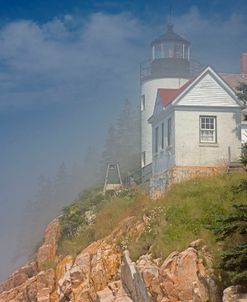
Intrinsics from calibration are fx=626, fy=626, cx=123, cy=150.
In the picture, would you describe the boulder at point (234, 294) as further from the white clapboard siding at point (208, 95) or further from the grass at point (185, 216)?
the white clapboard siding at point (208, 95)

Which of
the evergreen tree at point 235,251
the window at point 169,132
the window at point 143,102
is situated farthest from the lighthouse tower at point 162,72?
the evergreen tree at point 235,251

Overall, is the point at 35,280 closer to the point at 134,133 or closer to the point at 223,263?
the point at 223,263

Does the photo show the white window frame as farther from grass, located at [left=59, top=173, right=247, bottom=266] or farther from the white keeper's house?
grass, located at [left=59, top=173, right=247, bottom=266]

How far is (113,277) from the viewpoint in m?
21.5

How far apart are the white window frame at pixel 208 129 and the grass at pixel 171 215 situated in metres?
3.41

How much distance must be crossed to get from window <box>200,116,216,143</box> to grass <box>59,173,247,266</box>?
342cm

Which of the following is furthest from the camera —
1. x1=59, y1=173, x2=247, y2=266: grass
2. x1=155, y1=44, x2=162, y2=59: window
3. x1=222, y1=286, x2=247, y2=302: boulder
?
x1=155, y1=44, x2=162, y2=59: window

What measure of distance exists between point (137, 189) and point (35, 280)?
276 inches

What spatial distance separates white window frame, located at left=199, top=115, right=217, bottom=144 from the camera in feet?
90.1

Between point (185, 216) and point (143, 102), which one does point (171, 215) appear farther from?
point (143, 102)

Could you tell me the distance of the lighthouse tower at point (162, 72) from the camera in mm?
36719

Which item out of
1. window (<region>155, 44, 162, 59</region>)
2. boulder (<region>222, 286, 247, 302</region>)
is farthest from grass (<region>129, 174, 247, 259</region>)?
→ window (<region>155, 44, 162, 59</region>)

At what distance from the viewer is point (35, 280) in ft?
84.2

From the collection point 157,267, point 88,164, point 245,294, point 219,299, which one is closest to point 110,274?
point 157,267
